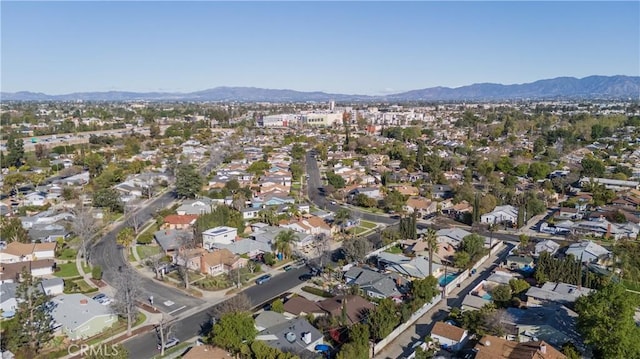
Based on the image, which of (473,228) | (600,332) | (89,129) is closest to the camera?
(600,332)

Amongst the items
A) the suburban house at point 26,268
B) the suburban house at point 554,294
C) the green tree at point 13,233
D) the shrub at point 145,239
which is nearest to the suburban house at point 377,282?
the suburban house at point 554,294

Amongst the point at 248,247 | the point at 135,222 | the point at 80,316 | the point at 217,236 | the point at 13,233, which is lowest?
the point at 248,247

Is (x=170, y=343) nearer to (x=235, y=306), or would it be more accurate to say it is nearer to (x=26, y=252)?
(x=235, y=306)

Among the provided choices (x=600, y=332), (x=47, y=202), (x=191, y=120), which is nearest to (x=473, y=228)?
(x=600, y=332)

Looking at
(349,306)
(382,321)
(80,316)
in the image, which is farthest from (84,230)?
(382,321)

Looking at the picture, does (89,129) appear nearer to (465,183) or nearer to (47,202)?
(47,202)

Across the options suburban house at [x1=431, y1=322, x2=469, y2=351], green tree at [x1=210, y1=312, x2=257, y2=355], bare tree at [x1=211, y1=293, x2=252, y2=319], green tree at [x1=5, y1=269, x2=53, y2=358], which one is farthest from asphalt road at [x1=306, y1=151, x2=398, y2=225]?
green tree at [x1=5, y1=269, x2=53, y2=358]

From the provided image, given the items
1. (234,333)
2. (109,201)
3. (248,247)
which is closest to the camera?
(234,333)
